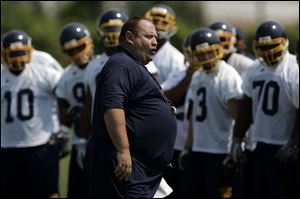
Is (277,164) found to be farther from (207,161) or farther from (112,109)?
(112,109)

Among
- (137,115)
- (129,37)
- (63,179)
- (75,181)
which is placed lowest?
(63,179)

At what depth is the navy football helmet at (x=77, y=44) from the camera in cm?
910

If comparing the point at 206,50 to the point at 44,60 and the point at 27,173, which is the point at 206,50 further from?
the point at 27,173

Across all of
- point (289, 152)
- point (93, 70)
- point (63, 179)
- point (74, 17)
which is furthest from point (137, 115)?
point (74, 17)

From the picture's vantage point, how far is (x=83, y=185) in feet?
29.1

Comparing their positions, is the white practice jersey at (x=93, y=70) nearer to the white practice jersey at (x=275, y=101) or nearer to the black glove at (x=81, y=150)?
the black glove at (x=81, y=150)

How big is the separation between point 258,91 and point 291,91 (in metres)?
0.34

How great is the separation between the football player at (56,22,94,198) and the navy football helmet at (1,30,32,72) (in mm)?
347

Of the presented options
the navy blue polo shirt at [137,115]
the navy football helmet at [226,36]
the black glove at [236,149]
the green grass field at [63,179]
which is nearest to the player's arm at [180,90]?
the navy football helmet at [226,36]

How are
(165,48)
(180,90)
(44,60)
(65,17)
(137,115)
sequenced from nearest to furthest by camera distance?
(137,115), (180,90), (165,48), (44,60), (65,17)

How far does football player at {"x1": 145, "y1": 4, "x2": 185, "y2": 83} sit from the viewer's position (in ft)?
29.8

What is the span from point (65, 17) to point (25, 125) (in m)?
17.6

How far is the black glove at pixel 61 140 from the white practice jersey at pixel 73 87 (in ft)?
0.52

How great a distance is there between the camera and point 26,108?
29.7 ft
